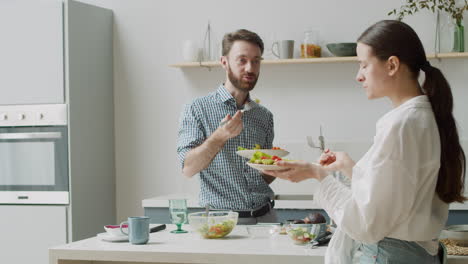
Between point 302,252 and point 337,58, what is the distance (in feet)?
7.98

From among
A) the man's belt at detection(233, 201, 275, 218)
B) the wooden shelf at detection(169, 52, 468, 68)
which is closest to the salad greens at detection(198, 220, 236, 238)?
the man's belt at detection(233, 201, 275, 218)

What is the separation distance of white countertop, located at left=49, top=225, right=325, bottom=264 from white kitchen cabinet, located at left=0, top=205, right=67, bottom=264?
6.07 feet

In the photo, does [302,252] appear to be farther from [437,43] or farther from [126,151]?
[126,151]

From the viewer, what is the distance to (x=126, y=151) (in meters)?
5.16

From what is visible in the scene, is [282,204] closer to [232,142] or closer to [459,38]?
[232,142]

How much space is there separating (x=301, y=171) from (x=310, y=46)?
8.25 feet

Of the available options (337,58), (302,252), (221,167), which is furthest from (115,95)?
(302,252)

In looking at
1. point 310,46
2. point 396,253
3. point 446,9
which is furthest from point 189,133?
point 446,9

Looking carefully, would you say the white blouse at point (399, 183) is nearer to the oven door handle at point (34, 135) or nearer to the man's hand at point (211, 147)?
the man's hand at point (211, 147)

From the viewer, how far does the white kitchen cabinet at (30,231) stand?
4480 mm

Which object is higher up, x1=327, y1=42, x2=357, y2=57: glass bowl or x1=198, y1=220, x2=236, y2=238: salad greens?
x1=327, y1=42, x2=357, y2=57: glass bowl

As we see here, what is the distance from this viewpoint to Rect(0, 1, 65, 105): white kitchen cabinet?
178 inches

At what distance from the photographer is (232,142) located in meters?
3.33

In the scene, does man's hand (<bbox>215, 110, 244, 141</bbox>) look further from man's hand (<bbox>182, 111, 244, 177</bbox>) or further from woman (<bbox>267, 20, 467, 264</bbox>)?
woman (<bbox>267, 20, 467, 264</bbox>)
